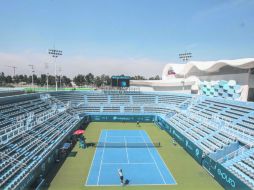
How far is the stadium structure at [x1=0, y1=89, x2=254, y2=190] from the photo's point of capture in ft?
57.0

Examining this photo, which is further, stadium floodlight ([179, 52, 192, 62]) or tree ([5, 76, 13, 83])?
tree ([5, 76, 13, 83])

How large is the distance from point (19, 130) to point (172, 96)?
1339 inches

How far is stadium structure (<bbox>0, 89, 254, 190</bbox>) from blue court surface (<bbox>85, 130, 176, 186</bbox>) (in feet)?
12.1

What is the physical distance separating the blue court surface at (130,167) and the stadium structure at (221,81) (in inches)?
744

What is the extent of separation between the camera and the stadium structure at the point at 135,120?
57.0 feet

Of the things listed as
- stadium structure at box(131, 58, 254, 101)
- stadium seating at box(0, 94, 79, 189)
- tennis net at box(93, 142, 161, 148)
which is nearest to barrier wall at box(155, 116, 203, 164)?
tennis net at box(93, 142, 161, 148)

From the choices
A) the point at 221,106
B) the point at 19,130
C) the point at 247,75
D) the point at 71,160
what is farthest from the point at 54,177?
the point at 247,75

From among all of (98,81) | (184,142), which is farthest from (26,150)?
(98,81)

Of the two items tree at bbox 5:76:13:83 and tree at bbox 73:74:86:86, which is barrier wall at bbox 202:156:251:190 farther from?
tree at bbox 5:76:13:83

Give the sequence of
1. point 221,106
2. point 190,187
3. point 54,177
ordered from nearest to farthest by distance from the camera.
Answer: point 190,187
point 54,177
point 221,106

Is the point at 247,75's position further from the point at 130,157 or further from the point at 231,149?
the point at 130,157

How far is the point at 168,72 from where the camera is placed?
94125mm

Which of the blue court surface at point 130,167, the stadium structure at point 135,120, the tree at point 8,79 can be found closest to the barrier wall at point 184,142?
the stadium structure at point 135,120

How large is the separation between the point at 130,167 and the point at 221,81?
91.5 ft
